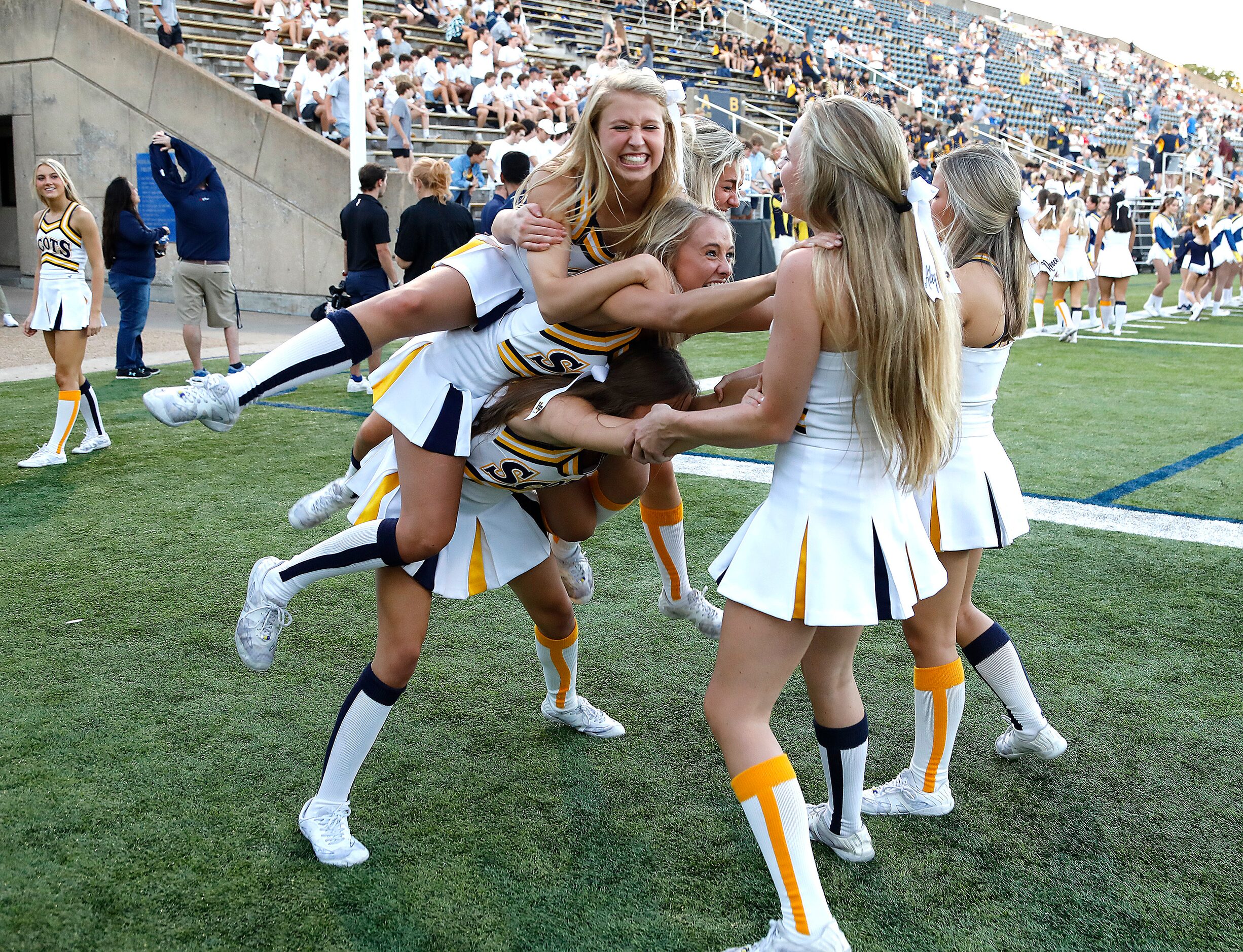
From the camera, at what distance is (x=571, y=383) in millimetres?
2562

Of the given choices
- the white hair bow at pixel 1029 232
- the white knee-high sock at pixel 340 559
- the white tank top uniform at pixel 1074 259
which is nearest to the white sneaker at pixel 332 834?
the white knee-high sock at pixel 340 559

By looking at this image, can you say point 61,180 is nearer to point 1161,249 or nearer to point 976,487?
point 976,487

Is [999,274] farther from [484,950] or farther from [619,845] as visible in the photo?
[484,950]

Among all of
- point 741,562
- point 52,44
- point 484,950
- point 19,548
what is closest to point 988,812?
point 741,562

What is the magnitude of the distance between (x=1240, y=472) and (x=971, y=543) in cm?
474

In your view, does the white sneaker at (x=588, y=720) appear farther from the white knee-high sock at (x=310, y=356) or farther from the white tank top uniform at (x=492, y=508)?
the white knee-high sock at (x=310, y=356)

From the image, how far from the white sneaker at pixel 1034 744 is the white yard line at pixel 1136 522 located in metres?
2.26

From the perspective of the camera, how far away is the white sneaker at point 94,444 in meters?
6.88

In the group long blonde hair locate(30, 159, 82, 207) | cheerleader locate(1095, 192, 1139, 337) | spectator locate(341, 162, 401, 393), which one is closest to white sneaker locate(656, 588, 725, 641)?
long blonde hair locate(30, 159, 82, 207)

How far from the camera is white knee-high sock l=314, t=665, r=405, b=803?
8.64 ft

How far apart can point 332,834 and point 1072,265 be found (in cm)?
1345

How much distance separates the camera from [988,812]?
2902 mm

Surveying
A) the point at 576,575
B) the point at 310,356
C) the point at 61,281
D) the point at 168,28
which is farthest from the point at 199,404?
the point at 168,28

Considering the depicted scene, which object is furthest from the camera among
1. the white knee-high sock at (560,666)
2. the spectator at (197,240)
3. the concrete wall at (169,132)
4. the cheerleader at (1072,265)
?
the concrete wall at (169,132)
